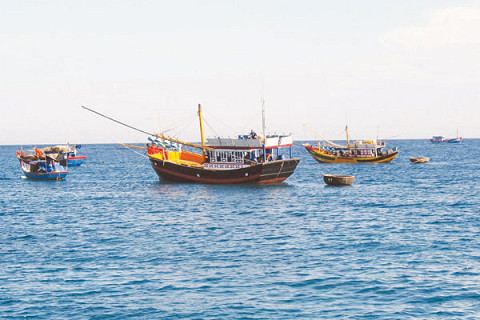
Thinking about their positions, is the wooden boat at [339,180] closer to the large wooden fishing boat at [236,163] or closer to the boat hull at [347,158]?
the large wooden fishing boat at [236,163]

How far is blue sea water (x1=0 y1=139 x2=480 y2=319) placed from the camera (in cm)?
2222

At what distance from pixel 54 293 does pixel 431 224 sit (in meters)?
28.9

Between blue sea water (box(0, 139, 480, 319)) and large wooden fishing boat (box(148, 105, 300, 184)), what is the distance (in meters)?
9.84

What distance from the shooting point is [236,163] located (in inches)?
2768

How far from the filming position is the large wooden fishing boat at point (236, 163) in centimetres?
6875

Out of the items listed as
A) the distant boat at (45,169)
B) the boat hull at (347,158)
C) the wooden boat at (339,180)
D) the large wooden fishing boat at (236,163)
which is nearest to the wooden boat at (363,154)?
the boat hull at (347,158)

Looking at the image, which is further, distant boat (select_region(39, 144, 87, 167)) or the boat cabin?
distant boat (select_region(39, 144, 87, 167))

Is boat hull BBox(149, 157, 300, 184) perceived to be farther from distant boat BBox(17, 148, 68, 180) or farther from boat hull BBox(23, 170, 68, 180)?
distant boat BBox(17, 148, 68, 180)

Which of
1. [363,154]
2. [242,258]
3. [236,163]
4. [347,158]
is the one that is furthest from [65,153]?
[242,258]

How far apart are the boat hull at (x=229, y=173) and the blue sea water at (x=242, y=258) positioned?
9431 millimetres

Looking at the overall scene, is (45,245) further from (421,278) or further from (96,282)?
(421,278)

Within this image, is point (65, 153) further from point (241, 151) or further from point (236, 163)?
point (241, 151)

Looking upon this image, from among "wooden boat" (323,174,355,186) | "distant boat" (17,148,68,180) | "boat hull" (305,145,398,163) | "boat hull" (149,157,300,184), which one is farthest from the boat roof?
"boat hull" (305,145,398,163)

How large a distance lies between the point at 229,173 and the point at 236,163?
189cm
